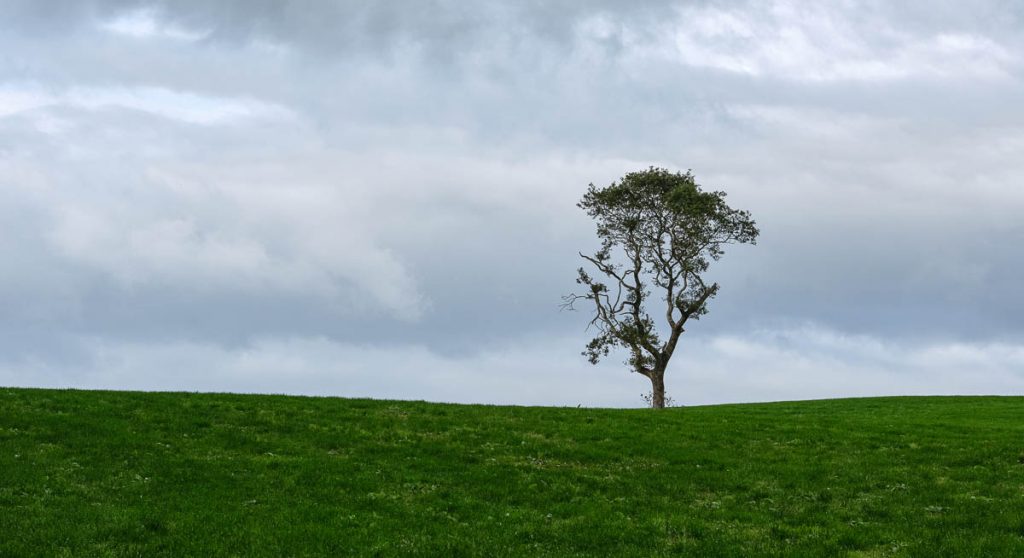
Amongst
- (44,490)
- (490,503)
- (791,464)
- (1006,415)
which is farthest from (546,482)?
(1006,415)

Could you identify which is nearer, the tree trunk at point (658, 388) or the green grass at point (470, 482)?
the green grass at point (470, 482)

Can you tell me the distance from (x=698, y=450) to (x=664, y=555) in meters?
14.8

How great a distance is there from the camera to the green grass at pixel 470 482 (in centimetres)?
2108

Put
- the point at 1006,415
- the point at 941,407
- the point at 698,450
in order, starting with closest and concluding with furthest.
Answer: the point at 698,450, the point at 1006,415, the point at 941,407

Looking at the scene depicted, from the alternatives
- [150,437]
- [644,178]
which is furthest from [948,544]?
[644,178]

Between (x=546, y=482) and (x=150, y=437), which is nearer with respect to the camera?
(x=546, y=482)

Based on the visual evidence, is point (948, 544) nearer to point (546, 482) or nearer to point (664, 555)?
point (664, 555)

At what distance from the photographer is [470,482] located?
27.7 meters

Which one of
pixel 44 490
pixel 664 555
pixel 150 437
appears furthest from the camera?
pixel 150 437

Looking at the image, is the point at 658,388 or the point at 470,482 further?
the point at 658,388

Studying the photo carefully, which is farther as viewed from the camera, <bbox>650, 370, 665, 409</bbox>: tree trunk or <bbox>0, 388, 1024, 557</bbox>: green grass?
<bbox>650, 370, 665, 409</bbox>: tree trunk

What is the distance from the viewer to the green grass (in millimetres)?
21078

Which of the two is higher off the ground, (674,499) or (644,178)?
(644,178)

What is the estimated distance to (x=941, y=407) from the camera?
2378 inches
